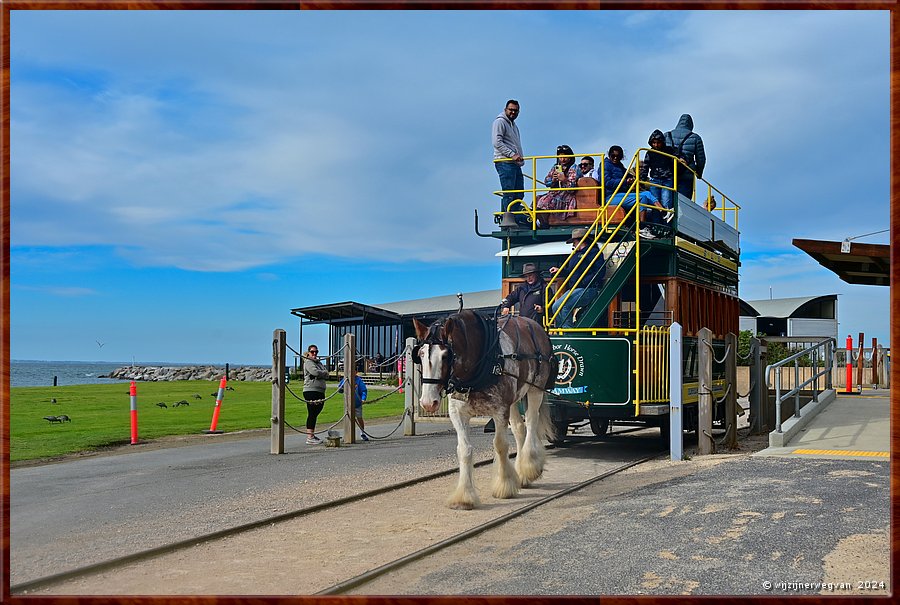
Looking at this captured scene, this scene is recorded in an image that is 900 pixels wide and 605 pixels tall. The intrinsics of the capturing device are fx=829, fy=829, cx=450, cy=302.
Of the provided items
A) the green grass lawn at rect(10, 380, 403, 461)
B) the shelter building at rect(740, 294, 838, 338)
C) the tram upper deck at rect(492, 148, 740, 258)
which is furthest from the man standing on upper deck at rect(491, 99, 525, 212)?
the shelter building at rect(740, 294, 838, 338)

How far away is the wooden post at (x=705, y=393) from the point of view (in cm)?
1274

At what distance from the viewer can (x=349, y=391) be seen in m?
15.7

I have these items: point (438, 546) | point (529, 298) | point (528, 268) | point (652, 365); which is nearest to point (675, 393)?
point (652, 365)

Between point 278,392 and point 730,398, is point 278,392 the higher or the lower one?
the higher one

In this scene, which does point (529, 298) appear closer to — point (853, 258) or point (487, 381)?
point (487, 381)

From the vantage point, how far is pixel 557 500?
8914 millimetres

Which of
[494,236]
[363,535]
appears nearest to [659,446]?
[494,236]

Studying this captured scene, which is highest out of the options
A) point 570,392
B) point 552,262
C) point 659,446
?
point 552,262

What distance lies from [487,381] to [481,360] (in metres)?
0.27

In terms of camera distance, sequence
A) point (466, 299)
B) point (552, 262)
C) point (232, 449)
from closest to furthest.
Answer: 1. point (552, 262)
2. point (232, 449)
3. point (466, 299)

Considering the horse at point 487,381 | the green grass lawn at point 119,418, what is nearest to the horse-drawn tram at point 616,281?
the horse at point 487,381

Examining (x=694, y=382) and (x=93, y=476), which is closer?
(x=93, y=476)

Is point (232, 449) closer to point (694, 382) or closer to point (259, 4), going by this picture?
point (694, 382)

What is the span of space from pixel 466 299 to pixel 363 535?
127 feet
